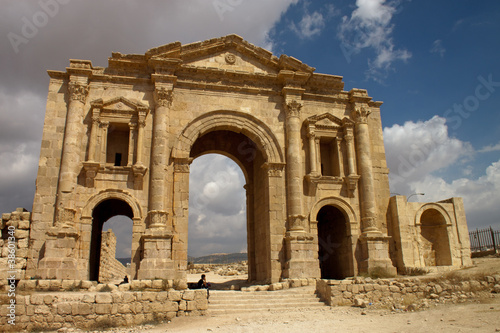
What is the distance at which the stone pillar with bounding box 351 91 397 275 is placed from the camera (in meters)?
16.4

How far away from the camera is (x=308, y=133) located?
58.5ft

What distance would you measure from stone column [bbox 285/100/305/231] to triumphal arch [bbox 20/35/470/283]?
0.05 metres

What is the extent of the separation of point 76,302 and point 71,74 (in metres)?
9.56

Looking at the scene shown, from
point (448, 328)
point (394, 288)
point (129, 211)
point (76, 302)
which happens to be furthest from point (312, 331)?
point (129, 211)

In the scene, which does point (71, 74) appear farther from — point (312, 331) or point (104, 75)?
point (312, 331)

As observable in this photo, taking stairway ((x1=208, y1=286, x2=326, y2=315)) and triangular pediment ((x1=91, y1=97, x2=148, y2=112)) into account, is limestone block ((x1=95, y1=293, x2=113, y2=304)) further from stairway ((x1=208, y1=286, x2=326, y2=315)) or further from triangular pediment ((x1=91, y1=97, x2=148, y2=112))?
triangular pediment ((x1=91, y1=97, x2=148, y2=112))

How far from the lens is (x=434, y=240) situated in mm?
18000

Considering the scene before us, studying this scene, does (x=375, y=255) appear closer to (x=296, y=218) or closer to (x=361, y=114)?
(x=296, y=218)

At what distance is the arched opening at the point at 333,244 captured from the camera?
1775cm

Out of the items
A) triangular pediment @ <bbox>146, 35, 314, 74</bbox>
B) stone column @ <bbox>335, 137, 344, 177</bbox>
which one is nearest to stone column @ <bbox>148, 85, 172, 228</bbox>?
triangular pediment @ <bbox>146, 35, 314, 74</bbox>

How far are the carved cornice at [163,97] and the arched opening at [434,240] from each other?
12390mm

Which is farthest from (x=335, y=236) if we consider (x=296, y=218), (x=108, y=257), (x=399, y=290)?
(x=108, y=257)

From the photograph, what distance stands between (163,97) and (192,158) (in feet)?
9.01

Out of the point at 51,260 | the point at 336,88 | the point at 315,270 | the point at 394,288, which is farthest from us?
the point at 336,88
